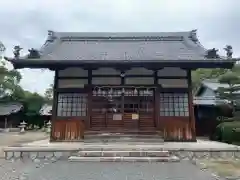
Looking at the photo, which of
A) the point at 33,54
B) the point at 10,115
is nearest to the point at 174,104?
the point at 33,54

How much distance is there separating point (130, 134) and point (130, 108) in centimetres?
140

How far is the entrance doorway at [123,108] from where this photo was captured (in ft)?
44.0

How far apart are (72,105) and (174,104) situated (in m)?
5.15

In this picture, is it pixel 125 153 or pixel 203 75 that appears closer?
pixel 125 153

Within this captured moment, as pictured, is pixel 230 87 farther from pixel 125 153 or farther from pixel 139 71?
pixel 125 153

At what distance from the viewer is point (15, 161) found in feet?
31.3

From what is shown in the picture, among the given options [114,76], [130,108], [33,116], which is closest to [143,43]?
[114,76]

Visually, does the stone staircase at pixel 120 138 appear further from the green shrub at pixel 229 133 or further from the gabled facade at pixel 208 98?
the gabled facade at pixel 208 98

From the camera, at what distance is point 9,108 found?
40656 mm

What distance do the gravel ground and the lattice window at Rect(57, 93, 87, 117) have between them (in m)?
4.72

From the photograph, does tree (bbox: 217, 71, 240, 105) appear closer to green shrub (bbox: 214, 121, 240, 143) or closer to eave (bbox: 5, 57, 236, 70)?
green shrub (bbox: 214, 121, 240, 143)

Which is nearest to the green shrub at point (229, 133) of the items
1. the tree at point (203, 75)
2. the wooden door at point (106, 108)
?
the wooden door at point (106, 108)

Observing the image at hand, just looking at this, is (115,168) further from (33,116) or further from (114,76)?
(33,116)

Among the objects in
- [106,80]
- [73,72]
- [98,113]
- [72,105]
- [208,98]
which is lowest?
[98,113]
